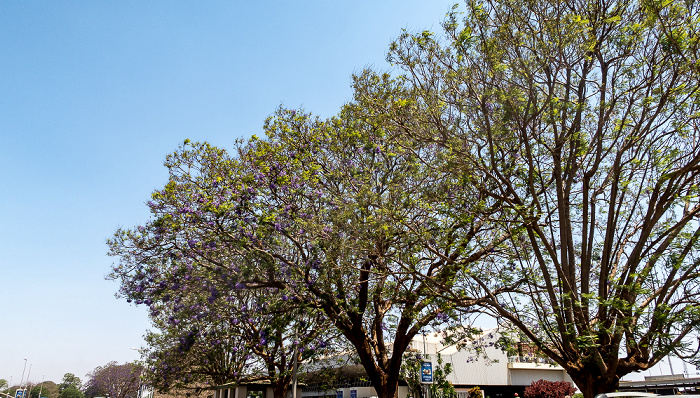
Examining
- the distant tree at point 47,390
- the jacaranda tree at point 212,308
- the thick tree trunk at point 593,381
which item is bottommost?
the distant tree at point 47,390

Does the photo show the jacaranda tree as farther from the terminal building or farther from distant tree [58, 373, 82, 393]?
distant tree [58, 373, 82, 393]

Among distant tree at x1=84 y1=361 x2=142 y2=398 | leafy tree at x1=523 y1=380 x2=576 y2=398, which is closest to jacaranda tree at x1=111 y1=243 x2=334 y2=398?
leafy tree at x1=523 y1=380 x2=576 y2=398

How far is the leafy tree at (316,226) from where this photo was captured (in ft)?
33.9

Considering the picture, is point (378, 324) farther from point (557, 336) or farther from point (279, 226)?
point (557, 336)

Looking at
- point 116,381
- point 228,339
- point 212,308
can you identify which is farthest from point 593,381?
point 116,381

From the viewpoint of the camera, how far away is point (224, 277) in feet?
38.2

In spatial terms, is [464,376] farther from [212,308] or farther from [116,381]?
[116,381]

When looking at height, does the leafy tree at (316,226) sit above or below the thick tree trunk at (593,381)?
above

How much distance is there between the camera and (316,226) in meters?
10.7

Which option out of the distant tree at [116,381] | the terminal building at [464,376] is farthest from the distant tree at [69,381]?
the terminal building at [464,376]

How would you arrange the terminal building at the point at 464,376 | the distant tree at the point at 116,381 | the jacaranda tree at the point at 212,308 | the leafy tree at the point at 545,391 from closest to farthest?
1. the jacaranda tree at the point at 212,308
2. the terminal building at the point at 464,376
3. the leafy tree at the point at 545,391
4. the distant tree at the point at 116,381

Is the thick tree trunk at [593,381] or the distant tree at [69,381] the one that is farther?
the distant tree at [69,381]

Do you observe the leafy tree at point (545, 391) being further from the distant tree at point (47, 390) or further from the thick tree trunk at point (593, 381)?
the distant tree at point (47, 390)

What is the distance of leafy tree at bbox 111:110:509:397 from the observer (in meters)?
10.3
